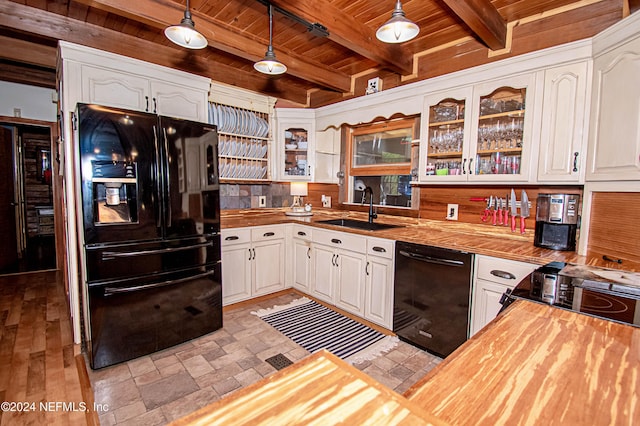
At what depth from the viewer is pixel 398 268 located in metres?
2.50

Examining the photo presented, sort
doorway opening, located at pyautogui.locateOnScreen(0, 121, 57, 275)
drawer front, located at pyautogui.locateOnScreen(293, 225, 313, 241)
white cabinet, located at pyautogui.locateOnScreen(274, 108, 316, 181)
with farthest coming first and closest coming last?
doorway opening, located at pyautogui.locateOnScreen(0, 121, 57, 275) → white cabinet, located at pyautogui.locateOnScreen(274, 108, 316, 181) → drawer front, located at pyautogui.locateOnScreen(293, 225, 313, 241)

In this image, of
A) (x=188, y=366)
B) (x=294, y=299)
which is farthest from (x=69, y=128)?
(x=294, y=299)

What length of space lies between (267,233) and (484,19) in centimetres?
263

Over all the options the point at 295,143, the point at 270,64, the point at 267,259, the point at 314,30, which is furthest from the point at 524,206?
the point at 295,143

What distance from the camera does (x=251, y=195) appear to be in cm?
387

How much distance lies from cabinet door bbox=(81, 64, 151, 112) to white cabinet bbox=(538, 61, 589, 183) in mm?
3106

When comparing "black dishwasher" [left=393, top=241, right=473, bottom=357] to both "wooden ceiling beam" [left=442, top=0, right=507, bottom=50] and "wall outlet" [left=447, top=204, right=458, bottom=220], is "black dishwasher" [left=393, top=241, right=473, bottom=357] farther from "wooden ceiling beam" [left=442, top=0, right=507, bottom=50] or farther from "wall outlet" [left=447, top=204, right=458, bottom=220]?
"wooden ceiling beam" [left=442, top=0, right=507, bottom=50]

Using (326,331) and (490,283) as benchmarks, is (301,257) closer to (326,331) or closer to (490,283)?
(326,331)

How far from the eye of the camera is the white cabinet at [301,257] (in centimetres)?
341

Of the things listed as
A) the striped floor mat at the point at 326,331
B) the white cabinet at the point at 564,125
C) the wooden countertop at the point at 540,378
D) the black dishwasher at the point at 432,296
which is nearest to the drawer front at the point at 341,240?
the black dishwasher at the point at 432,296

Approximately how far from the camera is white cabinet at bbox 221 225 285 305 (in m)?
3.08

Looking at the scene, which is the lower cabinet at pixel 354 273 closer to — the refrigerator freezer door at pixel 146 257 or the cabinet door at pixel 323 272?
the cabinet door at pixel 323 272

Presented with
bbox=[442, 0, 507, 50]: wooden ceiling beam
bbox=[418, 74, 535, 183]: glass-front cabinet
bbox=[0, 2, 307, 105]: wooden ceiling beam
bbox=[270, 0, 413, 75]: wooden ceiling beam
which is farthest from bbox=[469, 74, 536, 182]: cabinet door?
bbox=[0, 2, 307, 105]: wooden ceiling beam

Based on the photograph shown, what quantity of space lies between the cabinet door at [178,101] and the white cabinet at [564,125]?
2832mm
